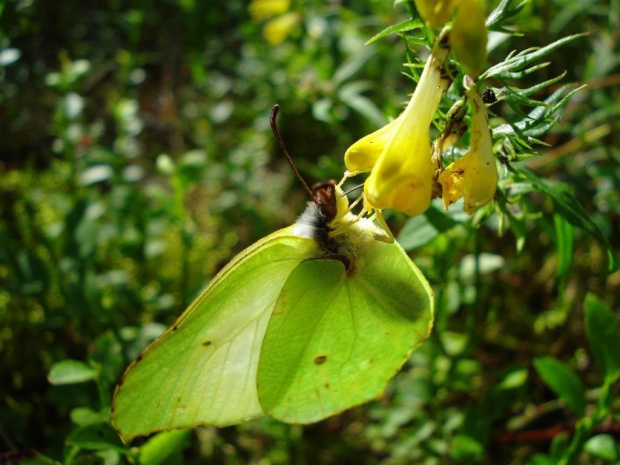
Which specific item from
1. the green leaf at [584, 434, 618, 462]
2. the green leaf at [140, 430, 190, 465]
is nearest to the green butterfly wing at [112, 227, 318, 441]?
the green leaf at [140, 430, 190, 465]

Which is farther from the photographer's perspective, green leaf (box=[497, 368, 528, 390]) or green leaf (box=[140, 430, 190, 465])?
green leaf (box=[497, 368, 528, 390])

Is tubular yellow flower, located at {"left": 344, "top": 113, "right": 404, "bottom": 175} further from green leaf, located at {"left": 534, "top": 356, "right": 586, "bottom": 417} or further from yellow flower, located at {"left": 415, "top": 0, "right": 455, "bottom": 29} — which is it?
green leaf, located at {"left": 534, "top": 356, "right": 586, "bottom": 417}

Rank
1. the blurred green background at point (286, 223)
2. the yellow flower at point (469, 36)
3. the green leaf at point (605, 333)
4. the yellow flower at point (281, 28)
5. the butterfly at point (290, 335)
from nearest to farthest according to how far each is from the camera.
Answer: the yellow flower at point (469, 36) → the butterfly at point (290, 335) → the green leaf at point (605, 333) → the blurred green background at point (286, 223) → the yellow flower at point (281, 28)

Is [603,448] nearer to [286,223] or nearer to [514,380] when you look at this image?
[514,380]

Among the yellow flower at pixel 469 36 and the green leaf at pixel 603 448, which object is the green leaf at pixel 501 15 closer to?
the yellow flower at pixel 469 36

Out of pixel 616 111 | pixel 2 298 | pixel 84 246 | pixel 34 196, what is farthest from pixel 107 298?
pixel 616 111

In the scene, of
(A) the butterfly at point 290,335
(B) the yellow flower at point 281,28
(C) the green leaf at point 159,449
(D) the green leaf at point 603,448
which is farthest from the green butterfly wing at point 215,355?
(B) the yellow flower at point 281,28

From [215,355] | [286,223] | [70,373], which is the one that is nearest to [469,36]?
[215,355]

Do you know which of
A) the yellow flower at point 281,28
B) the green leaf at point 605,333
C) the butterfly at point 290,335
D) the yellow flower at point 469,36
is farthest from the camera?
the yellow flower at point 281,28
